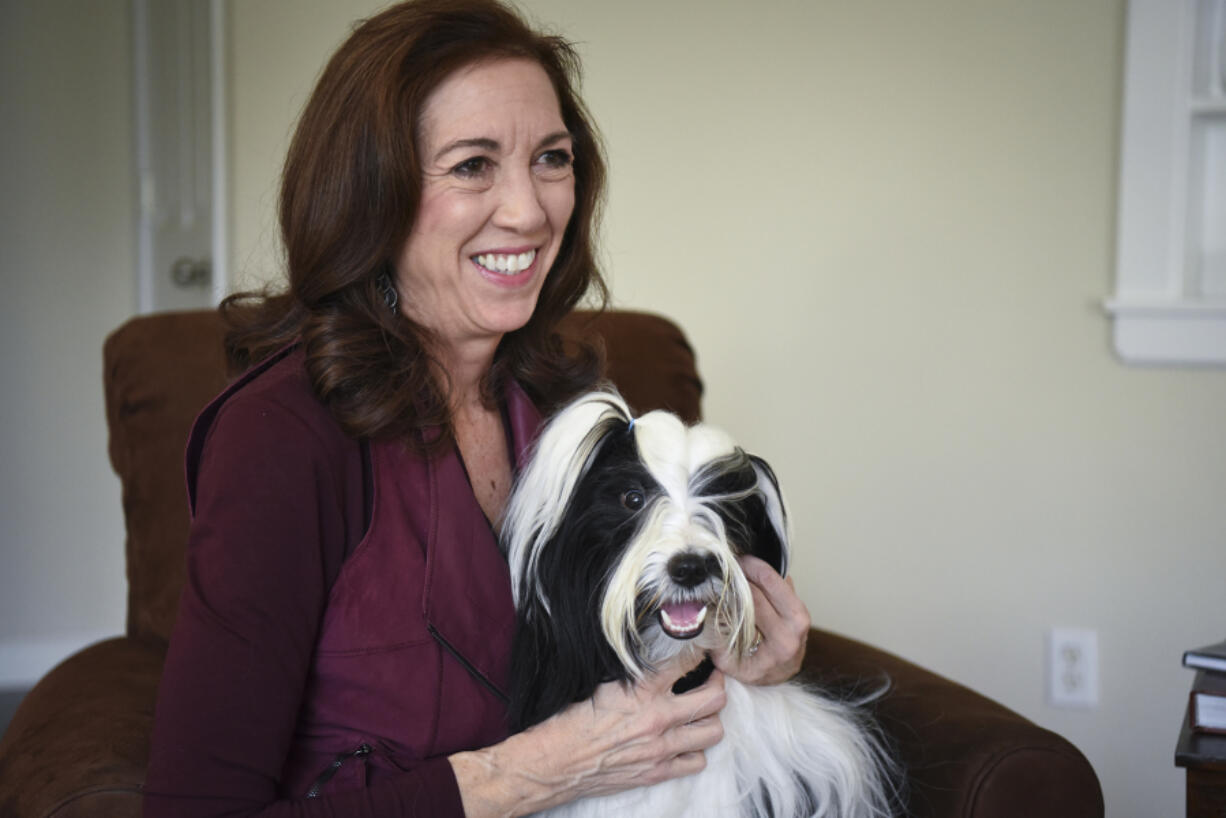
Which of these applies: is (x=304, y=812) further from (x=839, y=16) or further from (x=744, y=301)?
(x=839, y=16)

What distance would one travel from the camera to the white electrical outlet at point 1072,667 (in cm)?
247

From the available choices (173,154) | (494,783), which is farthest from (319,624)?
(173,154)

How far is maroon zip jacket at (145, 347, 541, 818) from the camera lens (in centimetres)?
115

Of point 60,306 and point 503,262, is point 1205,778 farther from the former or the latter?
point 60,306

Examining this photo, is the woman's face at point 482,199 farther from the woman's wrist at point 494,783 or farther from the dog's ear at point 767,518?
the woman's wrist at point 494,783

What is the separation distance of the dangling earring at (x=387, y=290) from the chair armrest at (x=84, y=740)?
0.60 m

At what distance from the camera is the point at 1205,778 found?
1.52m

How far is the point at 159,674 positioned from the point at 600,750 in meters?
0.72

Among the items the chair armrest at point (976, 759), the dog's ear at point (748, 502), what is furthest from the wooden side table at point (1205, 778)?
the dog's ear at point (748, 502)

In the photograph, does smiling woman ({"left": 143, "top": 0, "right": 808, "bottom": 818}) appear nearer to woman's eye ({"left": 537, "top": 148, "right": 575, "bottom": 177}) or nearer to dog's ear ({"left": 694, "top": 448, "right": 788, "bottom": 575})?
woman's eye ({"left": 537, "top": 148, "right": 575, "bottom": 177})

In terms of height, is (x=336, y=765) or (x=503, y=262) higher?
(x=503, y=262)

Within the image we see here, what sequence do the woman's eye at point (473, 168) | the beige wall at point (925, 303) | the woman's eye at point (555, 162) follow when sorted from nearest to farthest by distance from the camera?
the woman's eye at point (473, 168) → the woman's eye at point (555, 162) → the beige wall at point (925, 303)

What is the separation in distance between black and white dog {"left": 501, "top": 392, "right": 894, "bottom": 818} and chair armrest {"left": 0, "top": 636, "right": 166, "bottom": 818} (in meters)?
0.46

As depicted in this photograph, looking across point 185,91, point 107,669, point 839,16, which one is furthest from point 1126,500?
point 185,91
